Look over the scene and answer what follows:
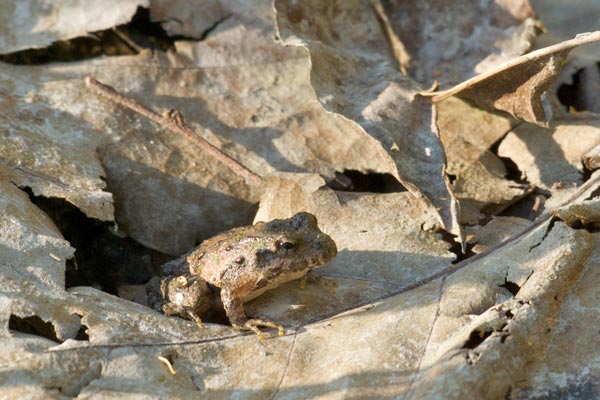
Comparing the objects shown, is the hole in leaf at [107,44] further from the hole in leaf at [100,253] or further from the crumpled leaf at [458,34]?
the crumpled leaf at [458,34]

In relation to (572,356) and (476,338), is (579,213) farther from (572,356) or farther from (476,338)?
Result: (476,338)

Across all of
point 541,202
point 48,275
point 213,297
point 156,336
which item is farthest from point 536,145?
point 48,275

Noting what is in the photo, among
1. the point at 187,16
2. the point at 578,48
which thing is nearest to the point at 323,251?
the point at 187,16

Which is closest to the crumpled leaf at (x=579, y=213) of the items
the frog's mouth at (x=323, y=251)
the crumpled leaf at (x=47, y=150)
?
the frog's mouth at (x=323, y=251)

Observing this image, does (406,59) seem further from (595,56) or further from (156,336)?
(156,336)

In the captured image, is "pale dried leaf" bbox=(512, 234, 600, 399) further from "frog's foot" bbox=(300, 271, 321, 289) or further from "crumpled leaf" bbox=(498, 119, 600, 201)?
"frog's foot" bbox=(300, 271, 321, 289)

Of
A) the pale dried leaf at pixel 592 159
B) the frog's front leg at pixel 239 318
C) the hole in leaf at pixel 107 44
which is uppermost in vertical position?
the hole in leaf at pixel 107 44
